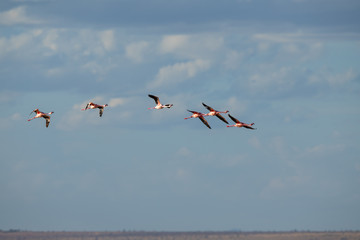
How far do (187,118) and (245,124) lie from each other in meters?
9.79

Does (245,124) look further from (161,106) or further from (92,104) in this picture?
(92,104)

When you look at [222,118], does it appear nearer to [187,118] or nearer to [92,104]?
[187,118]

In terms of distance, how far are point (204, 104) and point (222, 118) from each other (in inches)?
330

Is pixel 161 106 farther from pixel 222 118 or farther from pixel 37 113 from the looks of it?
pixel 37 113

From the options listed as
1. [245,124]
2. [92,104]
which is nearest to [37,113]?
[92,104]

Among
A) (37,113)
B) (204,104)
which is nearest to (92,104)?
(37,113)

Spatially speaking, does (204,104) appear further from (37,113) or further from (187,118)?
(37,113)

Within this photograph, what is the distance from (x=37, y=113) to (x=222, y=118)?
31.8 metres

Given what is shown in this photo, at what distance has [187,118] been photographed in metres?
170

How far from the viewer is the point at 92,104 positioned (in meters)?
176

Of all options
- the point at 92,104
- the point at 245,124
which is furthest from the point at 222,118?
the point at 92,104

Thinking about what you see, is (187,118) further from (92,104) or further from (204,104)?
(92,104)

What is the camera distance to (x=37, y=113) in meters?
175

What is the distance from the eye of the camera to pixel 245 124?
558 feet
